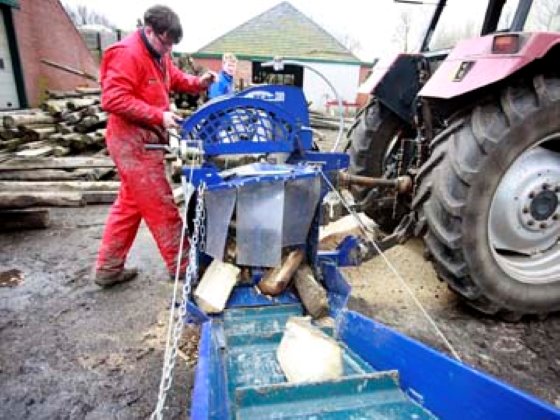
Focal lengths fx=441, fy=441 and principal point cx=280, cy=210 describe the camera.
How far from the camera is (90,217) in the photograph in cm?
509

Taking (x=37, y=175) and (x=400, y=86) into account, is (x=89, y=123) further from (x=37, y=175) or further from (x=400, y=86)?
(x=400, y=86)

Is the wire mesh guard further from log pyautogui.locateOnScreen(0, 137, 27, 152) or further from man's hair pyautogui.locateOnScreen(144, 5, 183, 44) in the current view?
log pyautogui.locateOnScreen(0, 137, 27, 152)

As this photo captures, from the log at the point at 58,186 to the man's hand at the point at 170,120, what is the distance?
3.18 metres

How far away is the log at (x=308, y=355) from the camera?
6.07 ft

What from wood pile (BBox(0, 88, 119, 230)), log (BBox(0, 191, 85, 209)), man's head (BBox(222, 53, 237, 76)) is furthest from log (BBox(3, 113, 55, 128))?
man's head (BBox(222, 53, 237, 76))

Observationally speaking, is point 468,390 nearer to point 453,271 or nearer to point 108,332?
point 453,271

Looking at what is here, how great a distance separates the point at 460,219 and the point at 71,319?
2510 mm

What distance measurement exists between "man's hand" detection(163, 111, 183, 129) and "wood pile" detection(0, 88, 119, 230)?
246 cm

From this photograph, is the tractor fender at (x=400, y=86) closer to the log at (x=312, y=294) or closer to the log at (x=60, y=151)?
the log at (x=312, y=294)

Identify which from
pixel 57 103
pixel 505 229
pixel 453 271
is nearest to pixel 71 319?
pixel 453 271

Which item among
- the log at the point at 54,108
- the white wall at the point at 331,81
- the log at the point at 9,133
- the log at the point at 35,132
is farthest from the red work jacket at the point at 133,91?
the white wall at the point at 331,81

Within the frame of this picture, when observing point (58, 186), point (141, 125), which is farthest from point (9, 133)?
point (141, 125)

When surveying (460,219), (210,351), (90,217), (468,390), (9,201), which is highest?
(460,219)

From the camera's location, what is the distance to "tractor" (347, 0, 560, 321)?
2.44 metres
